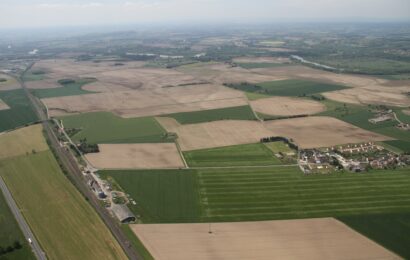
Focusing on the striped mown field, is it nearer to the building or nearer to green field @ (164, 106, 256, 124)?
the building

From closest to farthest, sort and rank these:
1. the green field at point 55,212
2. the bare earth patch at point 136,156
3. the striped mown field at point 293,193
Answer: the green field at point 55,212
the striped mown field at point 293,193
the bare earth patch at point 136,156

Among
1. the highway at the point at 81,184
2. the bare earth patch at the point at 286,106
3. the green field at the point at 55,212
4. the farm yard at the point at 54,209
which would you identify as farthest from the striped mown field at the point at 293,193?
the bare earth patch at the point at 286,106

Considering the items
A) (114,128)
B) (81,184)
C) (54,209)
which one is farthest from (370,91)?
(54,209)

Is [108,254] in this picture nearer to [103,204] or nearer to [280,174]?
[103,204]

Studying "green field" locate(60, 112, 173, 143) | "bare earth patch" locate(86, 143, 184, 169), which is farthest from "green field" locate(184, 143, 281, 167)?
"green field" locate(60, 112, 173, 143)

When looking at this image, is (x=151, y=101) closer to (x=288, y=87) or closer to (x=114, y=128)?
(x=114, y=128)

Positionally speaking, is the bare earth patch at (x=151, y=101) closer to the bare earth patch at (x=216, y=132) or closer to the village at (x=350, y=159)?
→ the bare earth patch at (x=216, y=132)

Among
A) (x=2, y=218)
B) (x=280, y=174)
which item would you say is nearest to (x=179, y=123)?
(x=280, y=174)
